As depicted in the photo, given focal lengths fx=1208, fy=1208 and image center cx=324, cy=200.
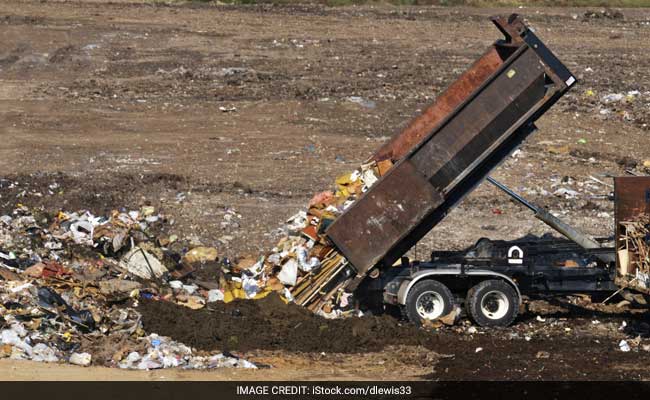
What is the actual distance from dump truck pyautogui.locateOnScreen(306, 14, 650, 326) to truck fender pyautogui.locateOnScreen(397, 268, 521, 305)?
1cm

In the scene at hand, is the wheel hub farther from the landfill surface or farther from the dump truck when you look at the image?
the landfill surface

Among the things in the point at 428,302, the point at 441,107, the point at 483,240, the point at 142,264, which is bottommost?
the point at 142,264

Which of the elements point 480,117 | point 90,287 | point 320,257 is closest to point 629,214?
point 480,117

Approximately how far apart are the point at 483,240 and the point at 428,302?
105cm

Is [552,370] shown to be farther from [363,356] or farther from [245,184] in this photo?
[245,184]

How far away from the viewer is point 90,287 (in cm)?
1498

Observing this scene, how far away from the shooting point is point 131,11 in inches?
1331

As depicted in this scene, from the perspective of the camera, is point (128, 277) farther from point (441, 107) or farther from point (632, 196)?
point (632, 196)

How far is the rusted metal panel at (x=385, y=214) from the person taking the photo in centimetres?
1370

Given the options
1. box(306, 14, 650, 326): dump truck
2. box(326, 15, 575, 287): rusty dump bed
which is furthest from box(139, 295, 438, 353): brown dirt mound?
box(326, 15, 575, 287): rusty dump bed

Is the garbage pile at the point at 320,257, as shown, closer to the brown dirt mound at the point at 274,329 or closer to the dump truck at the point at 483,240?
the dump truck at the point at 483,240

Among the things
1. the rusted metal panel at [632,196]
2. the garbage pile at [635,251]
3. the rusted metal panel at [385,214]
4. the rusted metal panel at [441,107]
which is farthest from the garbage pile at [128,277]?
the garbage pile at [635,251]

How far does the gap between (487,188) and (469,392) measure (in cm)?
903

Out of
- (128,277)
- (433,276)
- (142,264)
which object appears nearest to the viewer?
(433,276)
